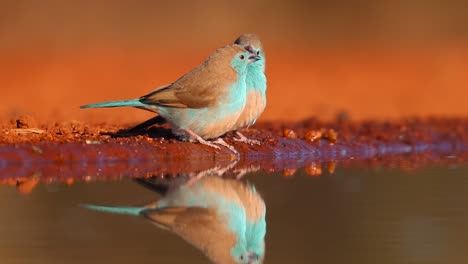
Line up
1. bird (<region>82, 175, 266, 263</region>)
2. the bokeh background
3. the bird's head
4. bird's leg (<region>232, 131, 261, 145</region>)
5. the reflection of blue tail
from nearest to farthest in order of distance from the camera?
bird (<region>82, 175, 266, 263</region>)
the reflection of blue tail
bird's leg (<region>232, 131, 261, 145</region>)
the bird's head
the bokeh background

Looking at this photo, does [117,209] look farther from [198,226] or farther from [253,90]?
[253,90]

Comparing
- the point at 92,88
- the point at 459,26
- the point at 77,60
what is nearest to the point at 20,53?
the point at 77,60

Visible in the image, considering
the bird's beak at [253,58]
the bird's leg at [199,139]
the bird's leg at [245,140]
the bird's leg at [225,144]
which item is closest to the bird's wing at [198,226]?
the bird's leg at [199,139]

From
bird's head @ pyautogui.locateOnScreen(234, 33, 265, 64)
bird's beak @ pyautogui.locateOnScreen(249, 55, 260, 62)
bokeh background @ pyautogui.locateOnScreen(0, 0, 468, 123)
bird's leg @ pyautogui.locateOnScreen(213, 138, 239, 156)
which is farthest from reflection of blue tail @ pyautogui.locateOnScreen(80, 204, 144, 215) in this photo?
bokeh background @ pyautogui.locateOnScreen(0, 0, 468, 123)

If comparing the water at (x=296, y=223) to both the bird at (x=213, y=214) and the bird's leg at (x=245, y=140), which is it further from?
the bird's leg at (x=245, y=140)

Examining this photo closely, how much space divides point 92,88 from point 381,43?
716 centimetres

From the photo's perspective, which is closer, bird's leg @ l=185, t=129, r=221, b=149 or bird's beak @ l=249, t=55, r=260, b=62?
bird's leg @ l=185, t=129, r=221, b=149

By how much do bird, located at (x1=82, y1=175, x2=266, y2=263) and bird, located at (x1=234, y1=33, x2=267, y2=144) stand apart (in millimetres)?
1411

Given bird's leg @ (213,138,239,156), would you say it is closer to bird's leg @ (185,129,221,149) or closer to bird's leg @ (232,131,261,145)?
bird's leg @ (185,129,221,149)

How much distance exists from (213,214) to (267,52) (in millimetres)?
13815

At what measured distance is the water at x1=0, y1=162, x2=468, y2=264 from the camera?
6074 millimetres

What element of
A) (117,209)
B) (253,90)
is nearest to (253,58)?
(253,90)

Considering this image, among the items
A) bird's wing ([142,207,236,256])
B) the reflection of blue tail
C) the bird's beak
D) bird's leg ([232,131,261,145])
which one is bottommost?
bird's wing ([142,207,236,256])

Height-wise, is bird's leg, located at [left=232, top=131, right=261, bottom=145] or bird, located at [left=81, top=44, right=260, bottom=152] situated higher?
bird, located at [left=81, top=44, right=260, bottom=152]
